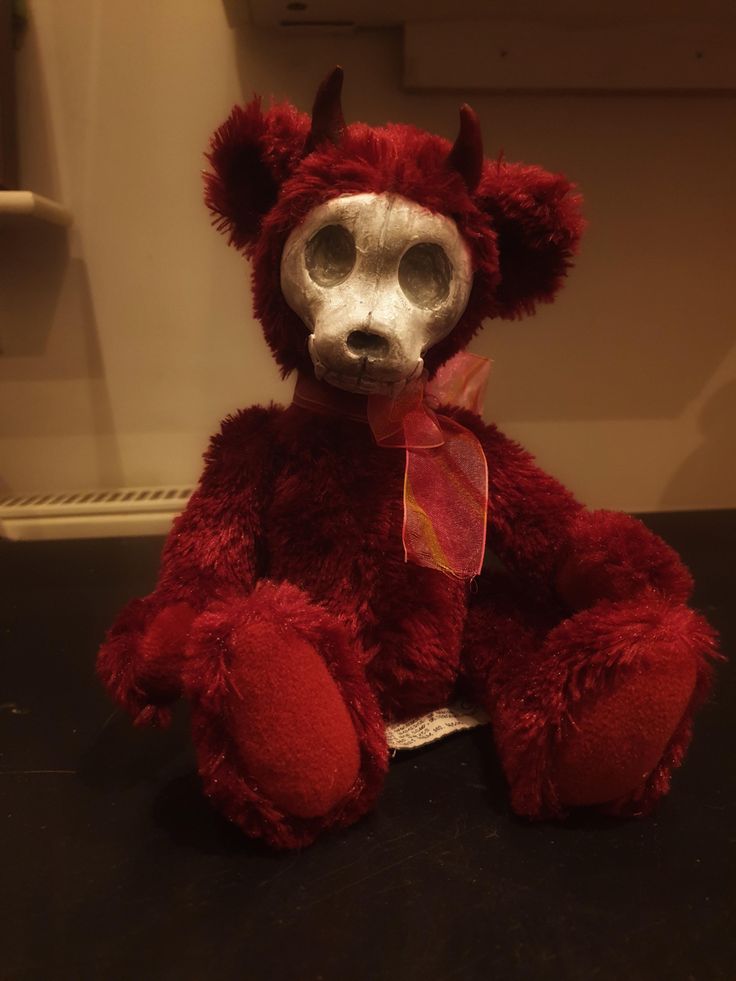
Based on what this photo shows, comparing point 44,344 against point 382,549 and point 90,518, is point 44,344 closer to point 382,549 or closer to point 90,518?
point 90,518

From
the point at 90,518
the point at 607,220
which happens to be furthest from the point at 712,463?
the point at 90,518

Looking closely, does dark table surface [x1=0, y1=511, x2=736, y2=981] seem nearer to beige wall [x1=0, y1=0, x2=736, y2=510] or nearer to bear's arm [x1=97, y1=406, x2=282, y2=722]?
bear's arm [x1=97, y1=406, x2=282, y2=722]

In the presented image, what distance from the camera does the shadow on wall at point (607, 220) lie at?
27.1 inches

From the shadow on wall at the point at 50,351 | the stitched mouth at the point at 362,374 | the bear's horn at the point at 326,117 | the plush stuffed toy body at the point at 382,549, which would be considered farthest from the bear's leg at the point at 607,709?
the shadow on wall at the point at 50,351

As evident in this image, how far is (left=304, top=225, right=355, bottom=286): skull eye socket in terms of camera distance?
0.38m

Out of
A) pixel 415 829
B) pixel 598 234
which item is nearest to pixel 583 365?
pixel 598 234

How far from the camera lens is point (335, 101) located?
38 centimetres

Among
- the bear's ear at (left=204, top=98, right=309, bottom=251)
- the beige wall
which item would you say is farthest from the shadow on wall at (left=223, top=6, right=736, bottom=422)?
the bear's ear at (left=204, top=98, right=309, bottom=251)

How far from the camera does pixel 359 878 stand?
358 millimetres

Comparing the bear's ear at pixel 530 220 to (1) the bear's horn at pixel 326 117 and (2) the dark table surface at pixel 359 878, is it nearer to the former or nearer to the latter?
(1) the bear's horn at pixel 326 117

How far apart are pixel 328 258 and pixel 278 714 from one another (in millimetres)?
240

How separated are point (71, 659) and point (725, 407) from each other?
0.77m


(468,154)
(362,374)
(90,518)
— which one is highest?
(468,154)

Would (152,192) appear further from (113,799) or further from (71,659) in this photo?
(113,799)
